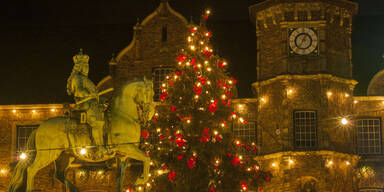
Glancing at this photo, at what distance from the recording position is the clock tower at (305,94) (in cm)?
2912

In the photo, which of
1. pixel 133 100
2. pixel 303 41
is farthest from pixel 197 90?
pixel 303 41

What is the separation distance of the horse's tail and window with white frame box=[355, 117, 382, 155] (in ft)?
60.5

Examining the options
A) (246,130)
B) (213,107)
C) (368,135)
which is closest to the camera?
(213,107)

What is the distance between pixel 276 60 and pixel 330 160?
523cm

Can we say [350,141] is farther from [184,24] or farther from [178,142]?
[178,142]

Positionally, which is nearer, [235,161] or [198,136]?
[198,136]

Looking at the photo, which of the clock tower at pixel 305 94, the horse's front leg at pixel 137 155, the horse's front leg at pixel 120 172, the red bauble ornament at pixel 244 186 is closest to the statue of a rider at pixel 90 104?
the horse's front leg at pixel 137 155

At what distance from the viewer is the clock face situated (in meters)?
30.3

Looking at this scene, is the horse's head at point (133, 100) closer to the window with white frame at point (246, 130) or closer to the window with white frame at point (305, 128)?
the window with white frame at point (305, 128)

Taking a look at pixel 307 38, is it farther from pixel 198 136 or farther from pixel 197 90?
pixel 198 136

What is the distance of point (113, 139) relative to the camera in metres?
16.9

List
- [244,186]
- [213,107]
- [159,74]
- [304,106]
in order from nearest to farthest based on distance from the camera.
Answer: [213,107] → [244,186] → [304,106] → [159,74]

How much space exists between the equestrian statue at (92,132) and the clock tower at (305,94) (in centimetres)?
1344

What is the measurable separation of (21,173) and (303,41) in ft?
56.2
